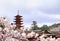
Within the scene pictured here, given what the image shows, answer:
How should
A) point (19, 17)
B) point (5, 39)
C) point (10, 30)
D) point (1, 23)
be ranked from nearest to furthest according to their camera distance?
1. point (5, 39)
2. point (10, 30)
3. point (1, 23)
4. point (19, 17)

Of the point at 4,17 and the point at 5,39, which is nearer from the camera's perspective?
the point at 5,39

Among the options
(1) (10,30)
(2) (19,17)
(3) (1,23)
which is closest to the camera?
(1) (10,30)

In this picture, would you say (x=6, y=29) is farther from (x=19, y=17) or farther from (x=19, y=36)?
(x=19, y=17)

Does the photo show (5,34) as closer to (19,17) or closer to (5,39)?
(5,39)

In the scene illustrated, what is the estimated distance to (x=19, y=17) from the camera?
12.8 meters

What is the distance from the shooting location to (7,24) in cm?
493

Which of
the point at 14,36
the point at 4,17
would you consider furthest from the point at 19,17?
the point at 14,36

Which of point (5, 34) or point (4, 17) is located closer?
point (5, 34)

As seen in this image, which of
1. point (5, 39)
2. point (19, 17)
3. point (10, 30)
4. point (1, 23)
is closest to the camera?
point (5, 39)

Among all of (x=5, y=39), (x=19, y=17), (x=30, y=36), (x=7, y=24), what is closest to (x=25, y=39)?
(x=30, y=36)

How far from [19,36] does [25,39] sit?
14cm

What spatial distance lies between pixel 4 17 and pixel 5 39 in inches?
38.9

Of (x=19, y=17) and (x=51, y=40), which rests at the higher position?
(x=19, y=17)

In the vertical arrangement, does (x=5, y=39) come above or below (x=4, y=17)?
below
